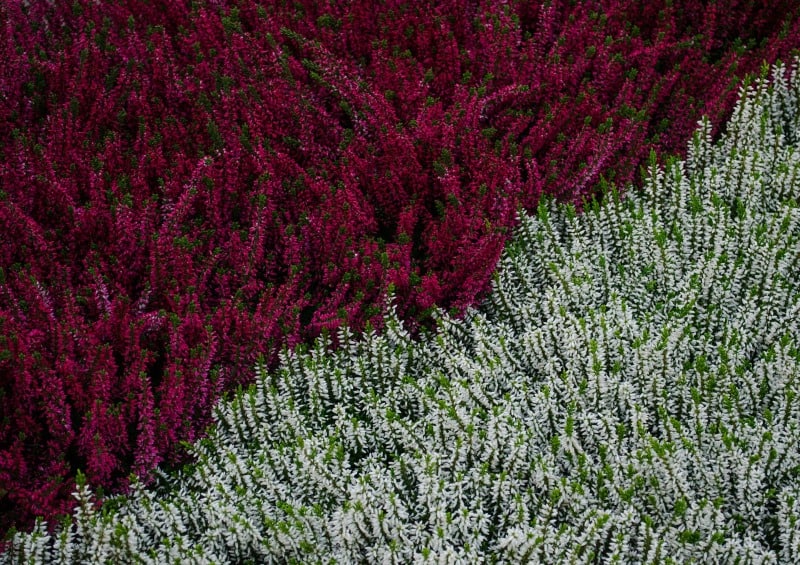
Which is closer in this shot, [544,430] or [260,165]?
[544,430]

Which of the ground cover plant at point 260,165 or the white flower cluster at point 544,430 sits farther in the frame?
the ground cover plant at point 260,165

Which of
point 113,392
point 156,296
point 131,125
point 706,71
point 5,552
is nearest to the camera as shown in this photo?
point 5,552

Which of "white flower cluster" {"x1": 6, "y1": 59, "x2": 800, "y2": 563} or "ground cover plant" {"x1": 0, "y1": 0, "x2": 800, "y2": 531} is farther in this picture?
"ground cover plant" {"x1": 0, "y1": 0, "x2": 800, "y2": 531}

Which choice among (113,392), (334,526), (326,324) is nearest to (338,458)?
(334,526)

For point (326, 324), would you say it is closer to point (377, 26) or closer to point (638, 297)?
point (638, 297)
